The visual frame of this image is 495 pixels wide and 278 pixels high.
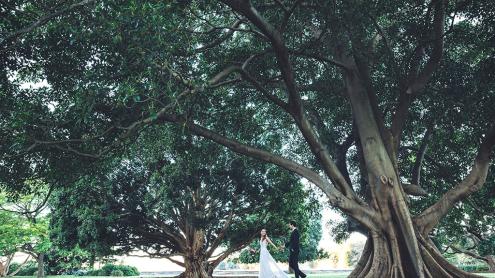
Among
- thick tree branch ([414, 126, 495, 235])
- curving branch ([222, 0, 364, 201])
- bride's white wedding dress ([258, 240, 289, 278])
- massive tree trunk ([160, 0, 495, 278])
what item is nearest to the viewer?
curving branch ([222, 0, 364, 201])

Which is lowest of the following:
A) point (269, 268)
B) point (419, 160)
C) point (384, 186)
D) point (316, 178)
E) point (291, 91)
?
point (269, 268)

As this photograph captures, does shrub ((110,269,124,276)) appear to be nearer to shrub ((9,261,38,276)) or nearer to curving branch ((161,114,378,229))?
shrub ((9,261,38,276))

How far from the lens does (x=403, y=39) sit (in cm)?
992

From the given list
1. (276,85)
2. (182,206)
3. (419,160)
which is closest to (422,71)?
(419,160)

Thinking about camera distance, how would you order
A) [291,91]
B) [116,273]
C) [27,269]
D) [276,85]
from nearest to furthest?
[291,91]
[276,85]
[116,273]
[27,269]

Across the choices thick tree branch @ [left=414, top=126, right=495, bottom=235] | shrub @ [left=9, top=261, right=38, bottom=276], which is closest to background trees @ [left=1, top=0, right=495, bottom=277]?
thick tree branch @ [left=414, top=126, right=495, bottom=235]

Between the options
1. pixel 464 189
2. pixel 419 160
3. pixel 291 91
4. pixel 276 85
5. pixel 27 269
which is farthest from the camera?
pixel 27 269

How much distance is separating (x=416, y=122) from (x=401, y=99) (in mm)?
2946

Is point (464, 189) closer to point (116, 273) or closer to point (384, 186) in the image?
point (384, 186)

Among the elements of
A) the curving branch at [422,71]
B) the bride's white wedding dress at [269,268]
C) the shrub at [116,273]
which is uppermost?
the curving branch at [422,71]

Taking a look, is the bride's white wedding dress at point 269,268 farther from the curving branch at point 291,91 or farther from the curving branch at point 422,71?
the curving branch at point 422,71

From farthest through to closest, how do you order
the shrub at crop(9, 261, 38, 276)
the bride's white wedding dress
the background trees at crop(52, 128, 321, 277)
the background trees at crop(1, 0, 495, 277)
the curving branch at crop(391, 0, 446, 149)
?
the shrub at crop(9, 261, 38, 276), the background trees at crop(52, 128, 321, 277), the bride's white wedding dress, the curving branch at crop(391, 0, 446, 149), the background trees at crop(1, 0, 495, 277)

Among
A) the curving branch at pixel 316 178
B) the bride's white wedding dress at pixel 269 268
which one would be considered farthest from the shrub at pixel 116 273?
the curving branch at pixel 316 178

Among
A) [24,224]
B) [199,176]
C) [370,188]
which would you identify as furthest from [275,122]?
[24,224]
